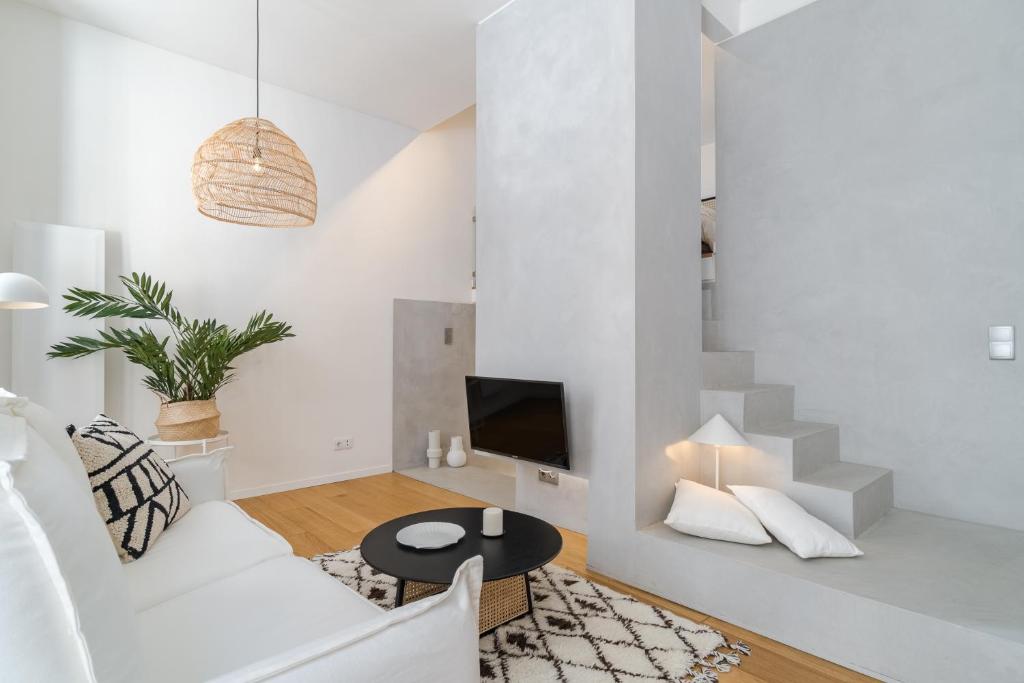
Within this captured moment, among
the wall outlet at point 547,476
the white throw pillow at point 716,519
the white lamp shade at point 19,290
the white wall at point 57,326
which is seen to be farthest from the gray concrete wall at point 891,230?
the white wall at point 57,326

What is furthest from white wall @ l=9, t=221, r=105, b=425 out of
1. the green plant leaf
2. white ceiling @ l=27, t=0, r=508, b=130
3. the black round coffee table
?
the black round coffee table

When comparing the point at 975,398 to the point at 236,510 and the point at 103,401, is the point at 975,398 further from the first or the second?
the point at 103,401

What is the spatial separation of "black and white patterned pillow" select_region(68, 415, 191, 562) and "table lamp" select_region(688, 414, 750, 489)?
227 centimetres

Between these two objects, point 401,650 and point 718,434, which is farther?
point 718,434

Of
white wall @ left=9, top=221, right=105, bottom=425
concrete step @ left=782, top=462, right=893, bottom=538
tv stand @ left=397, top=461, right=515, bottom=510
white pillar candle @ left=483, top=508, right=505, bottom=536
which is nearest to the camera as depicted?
white pillar candle @ left=483, top=508, right=505, bottom=536

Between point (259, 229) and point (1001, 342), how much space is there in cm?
446

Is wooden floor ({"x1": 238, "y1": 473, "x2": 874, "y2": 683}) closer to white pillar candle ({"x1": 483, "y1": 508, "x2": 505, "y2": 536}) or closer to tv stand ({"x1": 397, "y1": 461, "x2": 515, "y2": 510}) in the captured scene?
tv stand ({"x1": 397, "y1": 461, "x2": 515, "y2": 510})

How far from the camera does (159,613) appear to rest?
138cm

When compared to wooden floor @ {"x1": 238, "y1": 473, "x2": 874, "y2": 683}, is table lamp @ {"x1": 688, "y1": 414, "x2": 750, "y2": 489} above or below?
above

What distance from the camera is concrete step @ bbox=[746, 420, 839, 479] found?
8.48 feet

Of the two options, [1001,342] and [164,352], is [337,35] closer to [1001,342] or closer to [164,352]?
[164,352]

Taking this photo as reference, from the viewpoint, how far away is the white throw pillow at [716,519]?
2246 millimetres

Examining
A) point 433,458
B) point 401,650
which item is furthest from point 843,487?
point 433,458

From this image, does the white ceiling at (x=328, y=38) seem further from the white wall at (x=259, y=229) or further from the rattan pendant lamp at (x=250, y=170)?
the rattan pendant lamp at (x=250, y=170)
